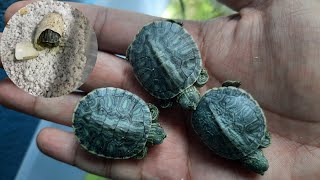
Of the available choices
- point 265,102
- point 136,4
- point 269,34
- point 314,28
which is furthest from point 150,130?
point 136,4

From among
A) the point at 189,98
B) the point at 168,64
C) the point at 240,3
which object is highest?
the point at 240,3

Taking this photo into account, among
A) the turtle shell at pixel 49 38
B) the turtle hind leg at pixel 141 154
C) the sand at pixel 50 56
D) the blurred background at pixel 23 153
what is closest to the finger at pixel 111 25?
the sand at pixel 50 56

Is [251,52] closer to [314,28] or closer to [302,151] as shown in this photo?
[314,28]

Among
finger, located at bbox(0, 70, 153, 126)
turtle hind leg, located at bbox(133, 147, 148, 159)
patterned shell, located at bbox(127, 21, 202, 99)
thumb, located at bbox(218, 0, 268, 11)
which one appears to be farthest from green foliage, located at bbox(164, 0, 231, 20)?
turtle hind leg, located at bbox(133, 147, 148, 159)

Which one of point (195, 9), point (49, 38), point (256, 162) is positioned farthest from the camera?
point (195, 9)

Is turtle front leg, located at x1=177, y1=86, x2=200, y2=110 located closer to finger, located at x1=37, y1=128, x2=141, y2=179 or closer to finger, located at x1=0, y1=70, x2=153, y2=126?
finger, located at x1=37, y1=128, x2=141, y2=179

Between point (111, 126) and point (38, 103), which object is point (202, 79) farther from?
point (38, 103)

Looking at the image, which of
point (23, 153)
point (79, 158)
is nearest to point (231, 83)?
point (79, 158)
